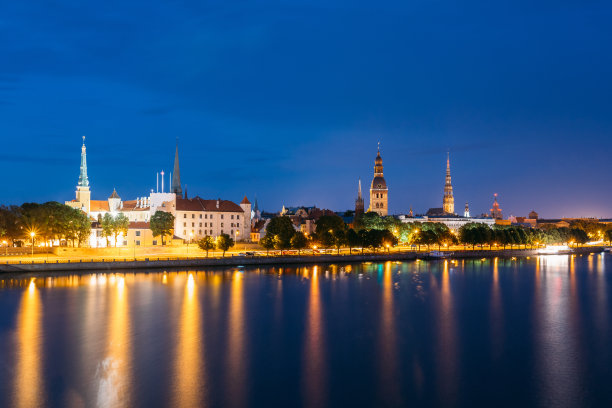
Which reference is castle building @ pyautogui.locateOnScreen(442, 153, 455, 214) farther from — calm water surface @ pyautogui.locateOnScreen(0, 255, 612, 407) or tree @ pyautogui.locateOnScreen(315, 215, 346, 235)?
calm water surface @ pyautogui.locateOnScreen(0, 255, 612, 407)

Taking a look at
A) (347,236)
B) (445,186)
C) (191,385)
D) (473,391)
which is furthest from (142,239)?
(445,186)

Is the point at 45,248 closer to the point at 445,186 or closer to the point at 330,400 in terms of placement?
the point at 330,400

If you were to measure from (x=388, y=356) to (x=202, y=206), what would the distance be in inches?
2067

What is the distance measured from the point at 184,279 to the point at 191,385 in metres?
27.1

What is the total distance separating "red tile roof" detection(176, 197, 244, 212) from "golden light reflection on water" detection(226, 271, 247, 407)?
3372cm

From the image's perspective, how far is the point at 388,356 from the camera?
23234 mm

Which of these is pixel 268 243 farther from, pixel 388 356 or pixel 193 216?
pixel 388 356

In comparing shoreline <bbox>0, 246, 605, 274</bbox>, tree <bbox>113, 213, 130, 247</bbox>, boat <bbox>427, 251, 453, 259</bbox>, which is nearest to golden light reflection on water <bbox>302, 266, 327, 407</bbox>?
shoreline <bbox>0, 246, 605, 274</bbox>

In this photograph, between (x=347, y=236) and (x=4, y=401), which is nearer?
(x=4, y=401)

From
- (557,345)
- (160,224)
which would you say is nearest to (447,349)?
(557,345)

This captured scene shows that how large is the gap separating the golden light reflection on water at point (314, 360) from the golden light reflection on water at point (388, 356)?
2140mm

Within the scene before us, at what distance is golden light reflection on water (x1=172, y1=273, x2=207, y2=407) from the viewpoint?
60.0 ft

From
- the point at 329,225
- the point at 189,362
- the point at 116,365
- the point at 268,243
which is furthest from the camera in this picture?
the point at 329,225

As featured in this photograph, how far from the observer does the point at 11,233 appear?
55125 millimetres
